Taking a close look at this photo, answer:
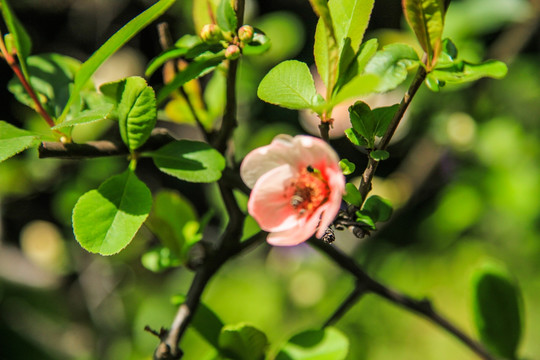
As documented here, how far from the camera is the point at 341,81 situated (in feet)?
Answer: 1.54

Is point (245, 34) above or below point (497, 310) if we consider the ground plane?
above

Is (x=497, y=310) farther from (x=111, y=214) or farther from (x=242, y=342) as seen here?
(x=111, y=214)

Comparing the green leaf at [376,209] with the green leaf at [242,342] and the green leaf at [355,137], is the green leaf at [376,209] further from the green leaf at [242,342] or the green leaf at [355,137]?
the green leaf at [242,342]

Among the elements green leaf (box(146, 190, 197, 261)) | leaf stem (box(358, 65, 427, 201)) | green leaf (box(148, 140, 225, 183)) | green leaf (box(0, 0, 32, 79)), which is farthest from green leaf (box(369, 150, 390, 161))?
green leaf (box(0, 0, 32, 79))

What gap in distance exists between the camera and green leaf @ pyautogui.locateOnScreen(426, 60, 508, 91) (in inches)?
17.9

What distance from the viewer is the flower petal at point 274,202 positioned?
1.64 ft

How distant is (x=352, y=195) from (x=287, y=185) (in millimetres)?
80

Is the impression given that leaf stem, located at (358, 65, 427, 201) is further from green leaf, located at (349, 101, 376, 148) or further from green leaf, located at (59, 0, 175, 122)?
green leaf, located at (59, 0, 175, 122)

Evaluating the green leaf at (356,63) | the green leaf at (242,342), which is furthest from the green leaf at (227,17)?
the green leaf at (242,342)

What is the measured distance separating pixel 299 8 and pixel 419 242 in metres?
0.98

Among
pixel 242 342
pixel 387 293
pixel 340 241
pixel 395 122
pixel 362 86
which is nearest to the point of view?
pixel 362 86

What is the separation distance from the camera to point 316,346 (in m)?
0.59

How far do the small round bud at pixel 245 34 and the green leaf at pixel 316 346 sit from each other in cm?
34

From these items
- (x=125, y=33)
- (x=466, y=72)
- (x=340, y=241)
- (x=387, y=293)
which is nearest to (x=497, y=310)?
(x=387, y=293)
